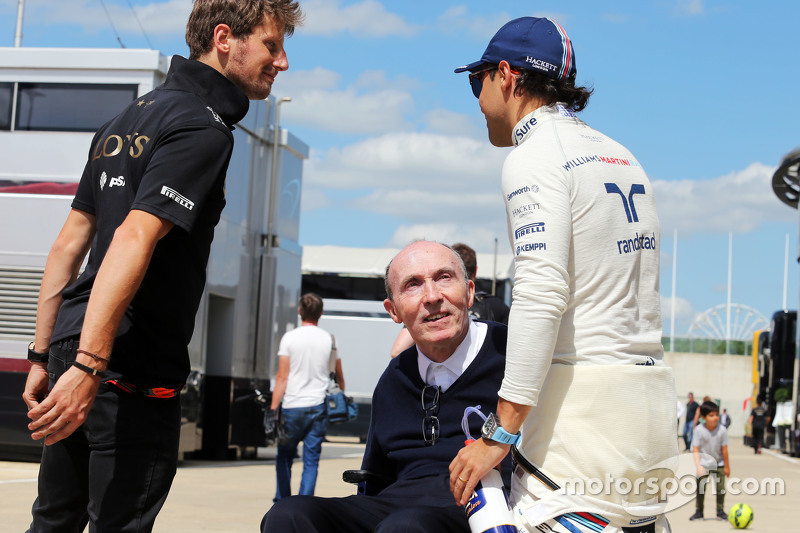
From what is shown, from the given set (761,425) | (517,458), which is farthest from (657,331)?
(761,425)

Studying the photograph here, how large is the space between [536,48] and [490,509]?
49.4 inches

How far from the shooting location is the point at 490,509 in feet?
8.64

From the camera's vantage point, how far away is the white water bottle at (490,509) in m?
2.62

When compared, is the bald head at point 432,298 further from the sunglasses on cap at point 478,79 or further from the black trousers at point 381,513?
the sunglasses on cap at point 478,79

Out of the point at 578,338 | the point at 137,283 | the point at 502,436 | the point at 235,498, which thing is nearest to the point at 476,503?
the point at 502,436

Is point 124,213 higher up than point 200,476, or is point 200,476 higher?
point 124,213

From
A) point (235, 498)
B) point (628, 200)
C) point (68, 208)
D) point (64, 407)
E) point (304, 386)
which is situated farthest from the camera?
point (68, 208)

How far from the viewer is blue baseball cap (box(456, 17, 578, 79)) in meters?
2.88

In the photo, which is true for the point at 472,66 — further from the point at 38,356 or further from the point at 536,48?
the point at 38,356

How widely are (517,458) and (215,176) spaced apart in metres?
1.10

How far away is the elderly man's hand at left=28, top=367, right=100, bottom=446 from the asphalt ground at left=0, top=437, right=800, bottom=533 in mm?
3092

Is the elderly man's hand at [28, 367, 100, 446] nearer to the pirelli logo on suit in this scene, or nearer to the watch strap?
the pirelli logo on suit

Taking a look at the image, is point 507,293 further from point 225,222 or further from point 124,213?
point 124,213

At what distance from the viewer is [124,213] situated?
2.81 meters
